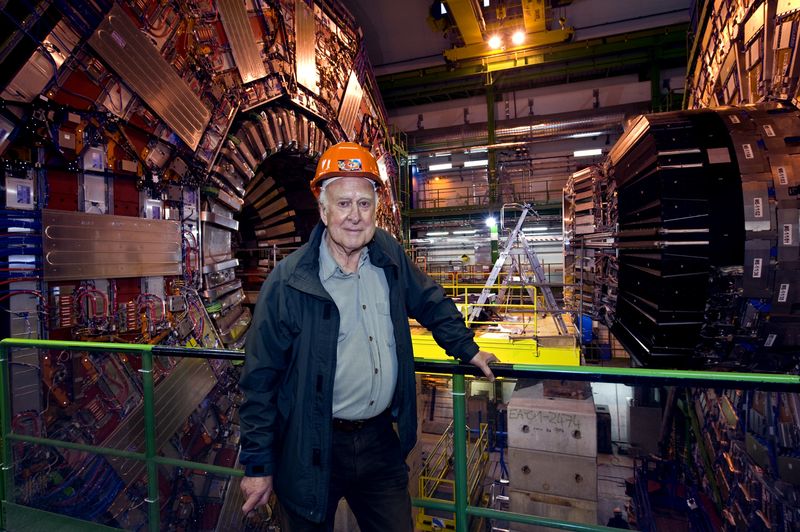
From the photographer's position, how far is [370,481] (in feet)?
5.30

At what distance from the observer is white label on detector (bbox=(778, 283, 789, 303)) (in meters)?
3.12

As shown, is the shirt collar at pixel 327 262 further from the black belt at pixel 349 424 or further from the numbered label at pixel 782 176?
the numbered label at pixel 782 176

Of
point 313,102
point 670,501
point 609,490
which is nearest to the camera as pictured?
point 313,102

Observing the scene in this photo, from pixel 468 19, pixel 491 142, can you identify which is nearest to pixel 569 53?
pixel 491 142

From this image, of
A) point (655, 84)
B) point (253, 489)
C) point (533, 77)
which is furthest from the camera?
point (533, 77)

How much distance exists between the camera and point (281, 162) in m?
7.05

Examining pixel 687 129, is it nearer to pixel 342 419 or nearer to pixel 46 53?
pixel 342 419

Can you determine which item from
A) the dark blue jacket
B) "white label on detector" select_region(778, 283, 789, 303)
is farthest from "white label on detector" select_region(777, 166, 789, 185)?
the dark blue jacket

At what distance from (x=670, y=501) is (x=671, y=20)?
14.0m

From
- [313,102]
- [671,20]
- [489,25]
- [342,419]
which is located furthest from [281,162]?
[671,20]

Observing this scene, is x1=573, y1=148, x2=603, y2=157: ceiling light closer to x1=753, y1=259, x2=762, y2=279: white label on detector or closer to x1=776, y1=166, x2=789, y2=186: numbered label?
x1=776, y1=166, x2=789, y2=186: numbered label

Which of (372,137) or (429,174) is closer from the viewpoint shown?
(372,137)

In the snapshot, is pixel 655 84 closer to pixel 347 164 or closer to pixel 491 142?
pixel 491 142

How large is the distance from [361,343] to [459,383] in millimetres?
557
